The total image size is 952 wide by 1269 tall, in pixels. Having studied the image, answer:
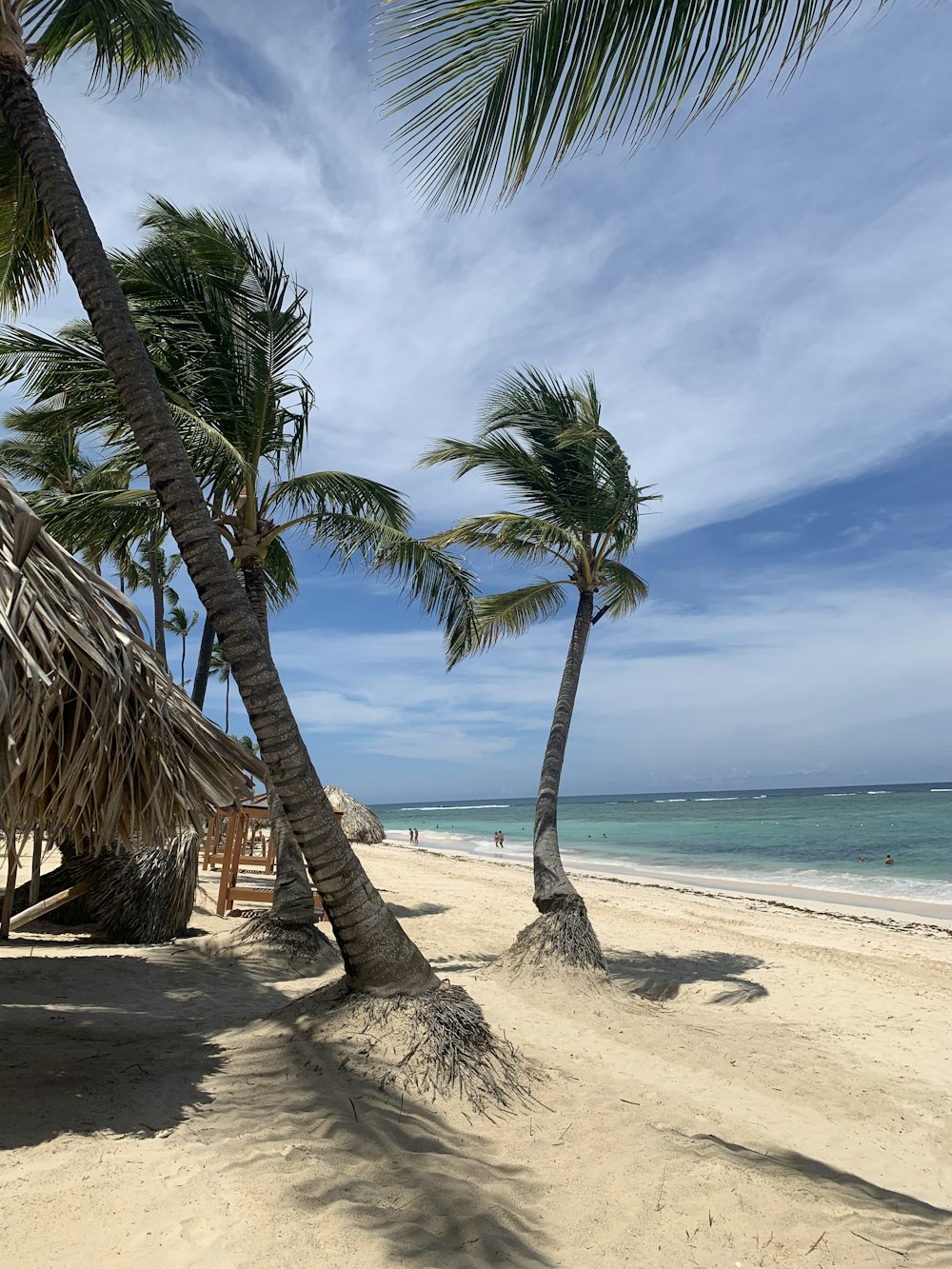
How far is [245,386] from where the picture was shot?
7.34m

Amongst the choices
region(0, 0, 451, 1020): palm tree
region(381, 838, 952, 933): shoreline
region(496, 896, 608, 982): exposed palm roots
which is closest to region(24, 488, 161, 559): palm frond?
region(0, 0, 451, 1020): palm tree

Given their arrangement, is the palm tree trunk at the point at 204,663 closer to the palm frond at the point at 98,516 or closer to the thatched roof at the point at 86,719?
the palm frond at the point at 98,516

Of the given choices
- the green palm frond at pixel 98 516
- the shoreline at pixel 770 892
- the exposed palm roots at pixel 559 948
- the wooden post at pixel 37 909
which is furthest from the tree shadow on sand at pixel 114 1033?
the shoreline at pixel 770 892

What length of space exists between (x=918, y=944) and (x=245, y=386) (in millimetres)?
12826

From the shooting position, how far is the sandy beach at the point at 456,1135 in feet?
9.29

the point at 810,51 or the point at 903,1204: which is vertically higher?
the point at 810,51

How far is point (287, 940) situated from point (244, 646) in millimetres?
3866

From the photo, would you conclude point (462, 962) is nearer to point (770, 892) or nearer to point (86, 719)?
point (86, 719)

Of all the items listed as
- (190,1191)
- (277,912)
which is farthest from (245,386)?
(190,1191)

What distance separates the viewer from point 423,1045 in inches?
168

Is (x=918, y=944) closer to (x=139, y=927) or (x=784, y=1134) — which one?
(x=784, y=1134)

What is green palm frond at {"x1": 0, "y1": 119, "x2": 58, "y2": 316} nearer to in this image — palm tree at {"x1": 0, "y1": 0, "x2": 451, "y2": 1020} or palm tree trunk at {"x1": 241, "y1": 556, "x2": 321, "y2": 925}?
palm tree at {"x1": 0, "y1": 0, "x2": 451, "y2": 1020}

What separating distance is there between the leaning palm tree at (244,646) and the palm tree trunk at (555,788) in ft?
10.5

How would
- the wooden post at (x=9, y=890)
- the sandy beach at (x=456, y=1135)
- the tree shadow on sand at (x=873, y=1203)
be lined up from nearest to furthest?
the sandy beach at (x=456, y=1135), the tree shadow on sand at (x=873, y=1203), the wooden post at (x=9, y=890)
